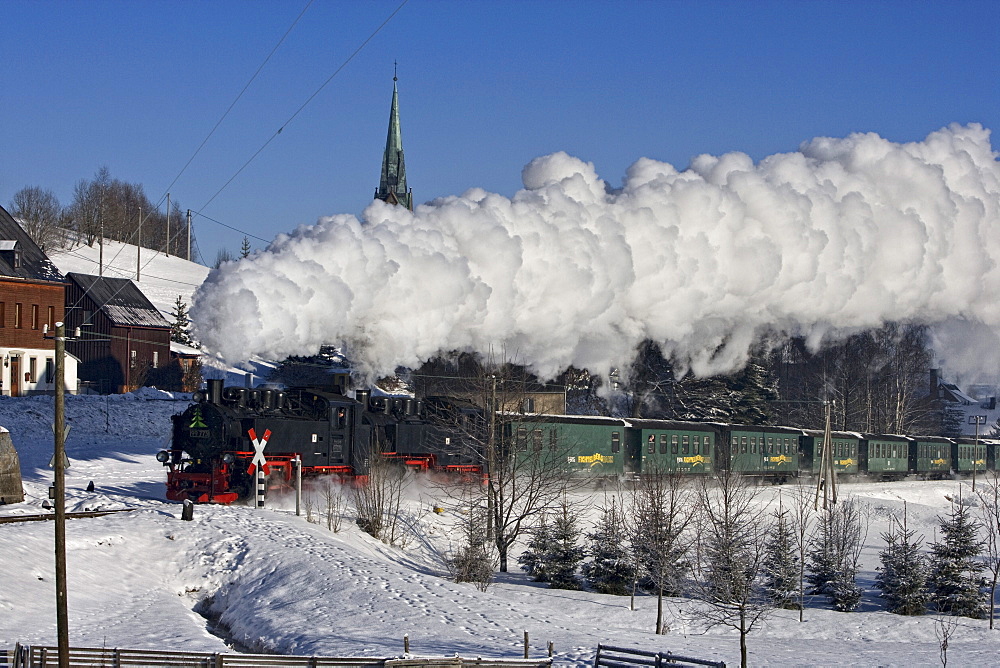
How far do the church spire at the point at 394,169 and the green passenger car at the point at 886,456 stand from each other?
218 feet

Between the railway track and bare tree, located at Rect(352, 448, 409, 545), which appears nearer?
the railway track

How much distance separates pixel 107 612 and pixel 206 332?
848cm

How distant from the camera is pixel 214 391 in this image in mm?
29984

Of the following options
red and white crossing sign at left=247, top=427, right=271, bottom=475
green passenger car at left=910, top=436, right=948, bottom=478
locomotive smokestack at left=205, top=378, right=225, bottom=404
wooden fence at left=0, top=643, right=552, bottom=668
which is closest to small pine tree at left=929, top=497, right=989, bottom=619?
wooden fence at left=0, top=643, right=552, bottom=668

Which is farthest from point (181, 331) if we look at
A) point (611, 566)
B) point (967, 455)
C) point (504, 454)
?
point (611, 566)

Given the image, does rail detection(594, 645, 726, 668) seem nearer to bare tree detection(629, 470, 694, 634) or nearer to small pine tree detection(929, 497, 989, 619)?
bare tree detection(629, 470, 694, 634)

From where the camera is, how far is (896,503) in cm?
5097

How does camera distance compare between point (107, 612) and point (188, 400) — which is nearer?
point (107, 612)

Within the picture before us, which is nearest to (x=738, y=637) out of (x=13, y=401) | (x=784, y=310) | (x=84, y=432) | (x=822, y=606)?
(x=822, y=606)

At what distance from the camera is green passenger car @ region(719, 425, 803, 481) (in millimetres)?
48156

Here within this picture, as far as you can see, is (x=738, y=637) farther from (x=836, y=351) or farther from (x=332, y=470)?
(x=836, y=351)

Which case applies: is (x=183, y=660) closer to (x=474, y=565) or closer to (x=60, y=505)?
(x=60, y=505)

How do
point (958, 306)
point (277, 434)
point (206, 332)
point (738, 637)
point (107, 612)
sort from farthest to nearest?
1. point (958, 306)
2. point (277, 434)
3. point (206, 332)
4. point (738, 637)
5. point (107, 612)

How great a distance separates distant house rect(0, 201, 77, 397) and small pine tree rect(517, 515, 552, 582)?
28630mm
